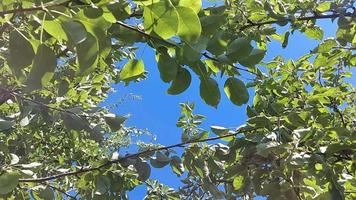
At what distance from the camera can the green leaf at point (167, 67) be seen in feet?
Answer: 4.72

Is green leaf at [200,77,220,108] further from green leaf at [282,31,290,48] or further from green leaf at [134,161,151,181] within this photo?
green leaf at [282,31,290,48]

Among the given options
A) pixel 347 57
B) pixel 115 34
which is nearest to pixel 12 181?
pixel 115 34

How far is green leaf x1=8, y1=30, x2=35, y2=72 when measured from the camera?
1.07 m

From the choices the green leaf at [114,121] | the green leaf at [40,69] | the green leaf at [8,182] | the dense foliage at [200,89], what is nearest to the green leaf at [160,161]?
the dense foliage at [200,89]

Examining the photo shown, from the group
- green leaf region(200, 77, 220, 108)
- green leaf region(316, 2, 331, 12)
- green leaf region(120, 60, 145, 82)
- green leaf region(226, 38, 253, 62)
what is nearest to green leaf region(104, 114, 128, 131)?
green leaf region(120, 60, 145, 82)

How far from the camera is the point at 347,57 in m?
3.49

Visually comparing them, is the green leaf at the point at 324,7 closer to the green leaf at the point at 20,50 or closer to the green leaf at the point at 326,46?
the green leaf at the point at 326,46

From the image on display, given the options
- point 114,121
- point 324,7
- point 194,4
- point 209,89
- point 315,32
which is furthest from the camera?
point 315,32

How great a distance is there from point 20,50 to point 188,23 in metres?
0.37

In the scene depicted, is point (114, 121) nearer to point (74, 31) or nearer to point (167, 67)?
point (167, 67)

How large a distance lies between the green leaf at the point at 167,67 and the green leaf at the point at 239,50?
15cm

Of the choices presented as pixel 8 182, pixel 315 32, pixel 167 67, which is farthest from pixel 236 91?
pixel 315 32

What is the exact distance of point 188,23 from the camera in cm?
119

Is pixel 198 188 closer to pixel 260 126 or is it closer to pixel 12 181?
pixel 260 126
